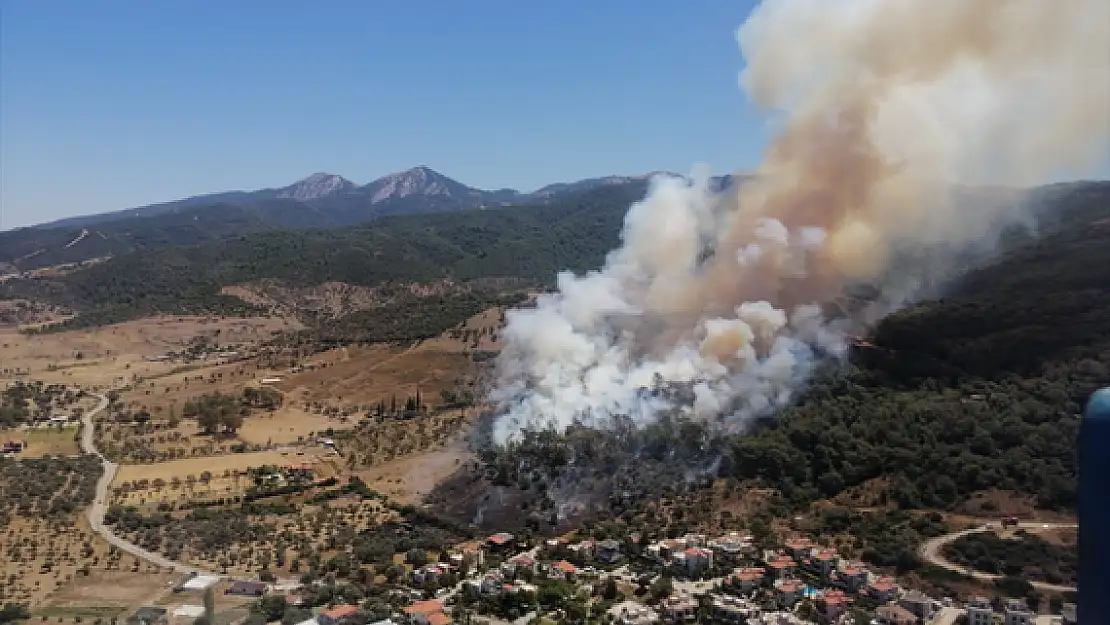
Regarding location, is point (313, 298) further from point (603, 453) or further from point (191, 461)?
point (603, 453)

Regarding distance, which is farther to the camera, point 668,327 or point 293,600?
point 668,327

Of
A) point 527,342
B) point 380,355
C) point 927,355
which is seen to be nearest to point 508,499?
point 527,342

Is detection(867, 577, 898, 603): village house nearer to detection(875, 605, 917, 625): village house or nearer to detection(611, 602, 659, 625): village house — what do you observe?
detection(875, 605, 917, 625): village house

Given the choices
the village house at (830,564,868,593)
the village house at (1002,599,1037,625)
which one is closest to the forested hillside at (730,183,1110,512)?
the village house at (830,564,868,593)

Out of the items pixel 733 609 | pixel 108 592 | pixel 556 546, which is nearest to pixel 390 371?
pixel 556 546

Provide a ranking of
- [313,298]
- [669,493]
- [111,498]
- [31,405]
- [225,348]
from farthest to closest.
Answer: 1. [313,298]
2. [225,348]
3. [31,405]
4. [111,498]
5. [669,493]

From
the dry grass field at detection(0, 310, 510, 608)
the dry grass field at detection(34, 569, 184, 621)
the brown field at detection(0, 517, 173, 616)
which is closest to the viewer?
the dry grass field at detection(34, 569, 184, 621)

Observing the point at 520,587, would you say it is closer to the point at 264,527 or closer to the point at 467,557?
the point at 467,557
